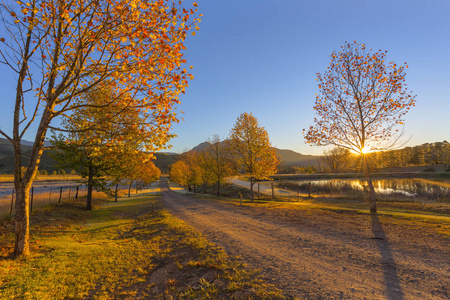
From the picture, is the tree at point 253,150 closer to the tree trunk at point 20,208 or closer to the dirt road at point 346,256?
the dirt road at point 346,256

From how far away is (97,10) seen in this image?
6.77 metres

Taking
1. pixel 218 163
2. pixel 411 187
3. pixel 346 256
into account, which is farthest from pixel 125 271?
pixel 411 187

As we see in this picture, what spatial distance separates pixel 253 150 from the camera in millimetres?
28734

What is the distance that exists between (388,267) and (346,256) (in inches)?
48.3

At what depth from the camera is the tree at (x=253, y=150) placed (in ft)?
92.5

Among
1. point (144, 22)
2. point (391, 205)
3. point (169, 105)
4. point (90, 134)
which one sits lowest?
point (391, 205)

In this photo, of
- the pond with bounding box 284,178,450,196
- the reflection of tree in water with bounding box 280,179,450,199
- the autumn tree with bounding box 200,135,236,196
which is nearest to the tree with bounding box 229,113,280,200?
the autumn tree with bounding box 200,135,236,196

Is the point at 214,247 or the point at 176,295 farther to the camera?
the point at 214,247

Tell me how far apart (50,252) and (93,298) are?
4.23 m

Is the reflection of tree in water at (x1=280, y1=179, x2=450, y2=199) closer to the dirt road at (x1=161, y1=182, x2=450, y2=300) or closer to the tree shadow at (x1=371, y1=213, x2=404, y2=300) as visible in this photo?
the dirt road at (x1=161, y1=182, x2=450, y2=300)

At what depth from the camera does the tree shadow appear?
193 inches

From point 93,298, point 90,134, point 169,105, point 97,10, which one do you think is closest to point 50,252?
point 93,298

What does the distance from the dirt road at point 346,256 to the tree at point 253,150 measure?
15.4 m

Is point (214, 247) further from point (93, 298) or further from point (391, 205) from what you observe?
point (391, 205)
